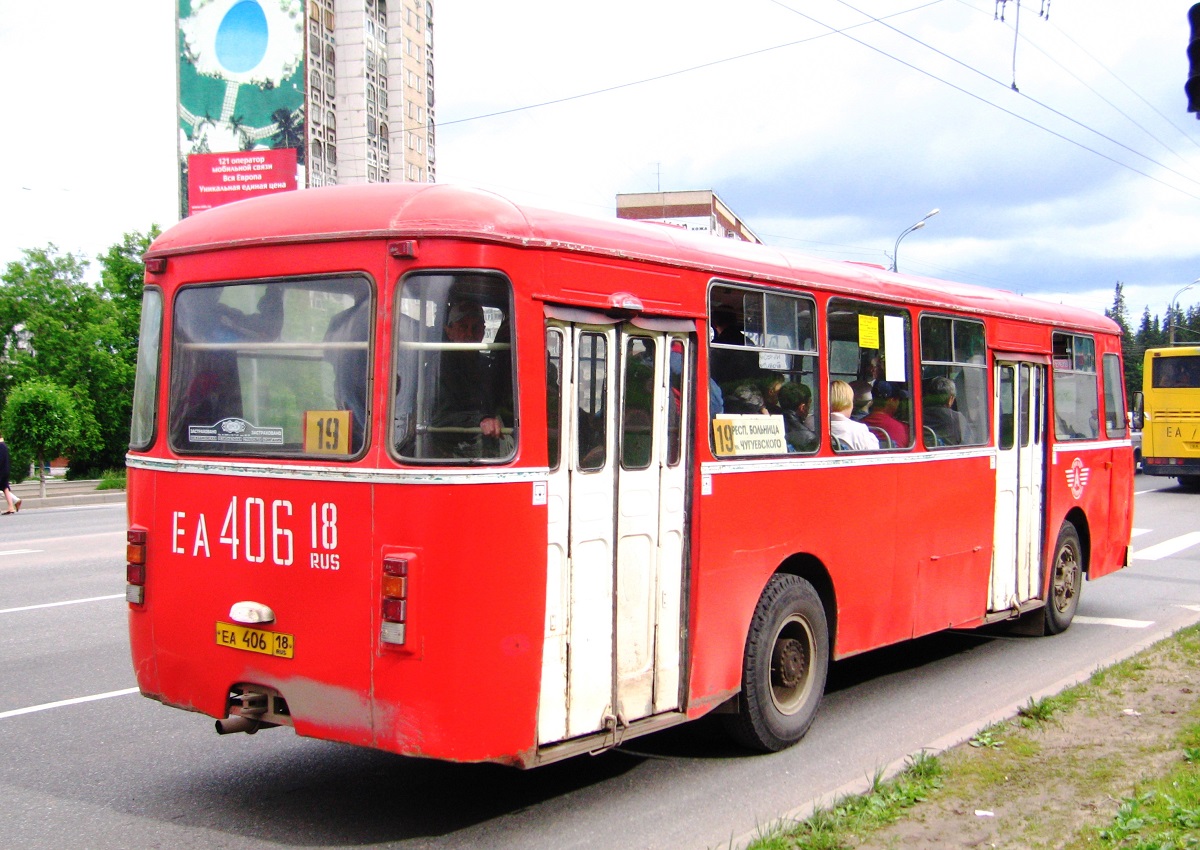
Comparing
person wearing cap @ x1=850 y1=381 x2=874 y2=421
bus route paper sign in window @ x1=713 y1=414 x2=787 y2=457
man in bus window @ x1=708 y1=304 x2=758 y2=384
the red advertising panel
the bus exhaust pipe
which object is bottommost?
the bus exhaust pipe

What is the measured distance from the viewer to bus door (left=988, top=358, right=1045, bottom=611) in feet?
31.0

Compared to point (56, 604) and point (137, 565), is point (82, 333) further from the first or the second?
point (137, 565)

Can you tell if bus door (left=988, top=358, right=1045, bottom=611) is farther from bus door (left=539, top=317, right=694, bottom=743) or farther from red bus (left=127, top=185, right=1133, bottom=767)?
bus door (left=539, top=317, right=694, bottom=743)

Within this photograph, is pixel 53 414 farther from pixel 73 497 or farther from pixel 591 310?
pixel 591 310

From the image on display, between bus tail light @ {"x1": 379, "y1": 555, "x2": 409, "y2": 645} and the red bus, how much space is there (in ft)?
0.04

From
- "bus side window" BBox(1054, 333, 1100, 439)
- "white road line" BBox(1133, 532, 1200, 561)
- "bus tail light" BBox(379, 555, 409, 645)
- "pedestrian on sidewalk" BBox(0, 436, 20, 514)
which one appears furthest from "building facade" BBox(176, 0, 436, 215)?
"bus tail light" BBox(379, 555, 409, 645)

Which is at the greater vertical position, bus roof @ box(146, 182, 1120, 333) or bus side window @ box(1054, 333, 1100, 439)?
bus roof @ box(146, 182, 1120, 333)

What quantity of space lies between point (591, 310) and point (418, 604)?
1.64 metres

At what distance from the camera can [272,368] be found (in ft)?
17.6

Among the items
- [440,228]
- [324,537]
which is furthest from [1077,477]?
[324,537]

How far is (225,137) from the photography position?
47.1 metres

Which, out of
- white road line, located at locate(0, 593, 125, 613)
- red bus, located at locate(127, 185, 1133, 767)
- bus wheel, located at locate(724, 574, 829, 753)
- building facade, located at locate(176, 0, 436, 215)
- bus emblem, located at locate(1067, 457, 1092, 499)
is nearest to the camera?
Result: red bus, located at locate(127, 185, 1133, 767)

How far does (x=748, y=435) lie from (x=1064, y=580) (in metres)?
5.37

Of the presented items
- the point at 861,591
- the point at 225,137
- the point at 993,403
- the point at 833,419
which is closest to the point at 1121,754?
the point at 861,591
